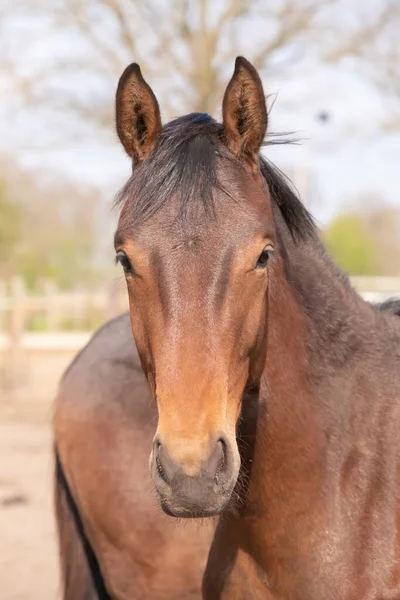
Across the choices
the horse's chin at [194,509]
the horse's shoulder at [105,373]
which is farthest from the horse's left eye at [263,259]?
the horse's shoulder at [105,373]

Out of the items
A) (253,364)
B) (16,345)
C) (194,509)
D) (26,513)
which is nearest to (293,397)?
(253,364)

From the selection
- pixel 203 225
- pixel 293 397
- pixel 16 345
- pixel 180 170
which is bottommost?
pixel 16 345

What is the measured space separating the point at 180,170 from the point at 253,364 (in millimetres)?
653

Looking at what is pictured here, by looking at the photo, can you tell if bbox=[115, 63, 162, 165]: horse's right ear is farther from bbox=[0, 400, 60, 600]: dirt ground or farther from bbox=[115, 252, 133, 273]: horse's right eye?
bbox=[0, 400, 60, 600]: dirt ground

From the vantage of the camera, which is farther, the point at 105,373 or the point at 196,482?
the point at 105,373

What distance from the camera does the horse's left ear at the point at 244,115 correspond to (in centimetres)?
257

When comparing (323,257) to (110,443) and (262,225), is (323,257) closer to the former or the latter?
(262,225)

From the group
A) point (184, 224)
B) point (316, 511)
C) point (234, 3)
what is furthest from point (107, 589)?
point (234, 3)

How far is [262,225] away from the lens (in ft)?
8.02

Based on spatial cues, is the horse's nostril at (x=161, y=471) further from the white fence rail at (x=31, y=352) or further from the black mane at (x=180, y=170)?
the white fence rail at (x=31, y=352)

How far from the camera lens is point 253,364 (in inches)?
100

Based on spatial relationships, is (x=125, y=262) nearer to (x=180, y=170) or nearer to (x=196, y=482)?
(x=180, y=170)

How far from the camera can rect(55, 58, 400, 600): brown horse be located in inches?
88.4

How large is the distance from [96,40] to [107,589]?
7628 mm
